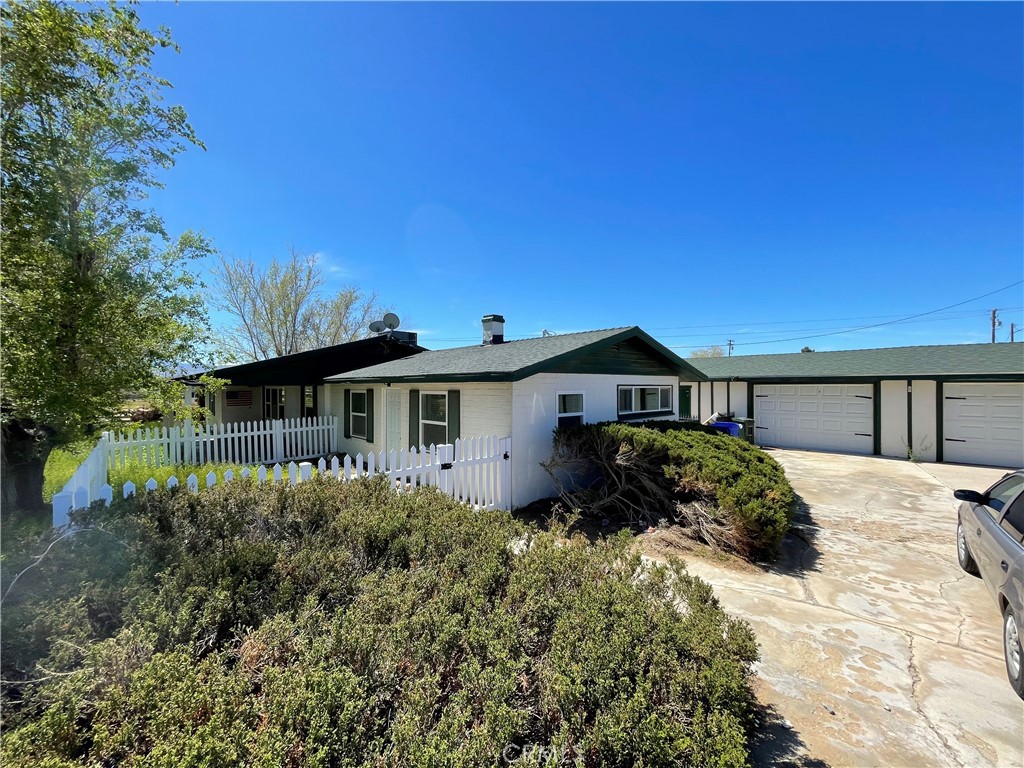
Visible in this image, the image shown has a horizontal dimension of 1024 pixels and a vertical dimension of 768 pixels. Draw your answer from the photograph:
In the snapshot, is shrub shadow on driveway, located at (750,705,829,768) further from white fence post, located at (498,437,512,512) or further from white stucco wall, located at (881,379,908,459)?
white stucco wall, located at (881,379,908,459)

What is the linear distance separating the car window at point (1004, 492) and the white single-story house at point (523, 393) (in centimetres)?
564

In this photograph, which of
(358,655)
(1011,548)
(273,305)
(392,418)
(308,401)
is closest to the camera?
(358,655)

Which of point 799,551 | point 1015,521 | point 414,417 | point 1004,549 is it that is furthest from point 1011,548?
point 414,417

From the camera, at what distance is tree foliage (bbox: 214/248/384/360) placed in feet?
73.2

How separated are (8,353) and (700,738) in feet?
19.4

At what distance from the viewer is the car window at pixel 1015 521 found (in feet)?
11.0

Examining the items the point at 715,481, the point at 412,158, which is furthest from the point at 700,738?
the point at 412,158

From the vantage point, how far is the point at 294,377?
13.7 meters

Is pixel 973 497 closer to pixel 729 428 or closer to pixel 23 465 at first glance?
pixel 729 428

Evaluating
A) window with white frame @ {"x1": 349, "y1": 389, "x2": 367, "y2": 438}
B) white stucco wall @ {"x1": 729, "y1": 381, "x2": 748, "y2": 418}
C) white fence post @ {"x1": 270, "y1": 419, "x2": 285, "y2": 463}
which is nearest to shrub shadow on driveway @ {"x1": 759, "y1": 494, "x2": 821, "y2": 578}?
window with white frame @ {"x1": 349, "y1": 389, "x2": 367, "y2": 438}

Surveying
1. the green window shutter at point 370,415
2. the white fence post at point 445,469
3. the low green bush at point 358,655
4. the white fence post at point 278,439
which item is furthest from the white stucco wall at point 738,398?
the white fence post at point 278,439

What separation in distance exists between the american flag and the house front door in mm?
9148

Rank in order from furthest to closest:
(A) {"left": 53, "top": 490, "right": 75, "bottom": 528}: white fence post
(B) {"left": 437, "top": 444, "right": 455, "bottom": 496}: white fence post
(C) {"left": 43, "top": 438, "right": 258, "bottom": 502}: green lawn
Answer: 1. (C) {"left": 43, "top": 438, "right": 258, "bottom": 502}: green lawn
2. (B) {"left": 437, "top": 444, "right": 455, "bottom": 496}: white fence post
3. (A) {"left": 53, "top": 490, "right": 75, "bottom": 528}: white fence post

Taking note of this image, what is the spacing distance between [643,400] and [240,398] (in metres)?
15.6
